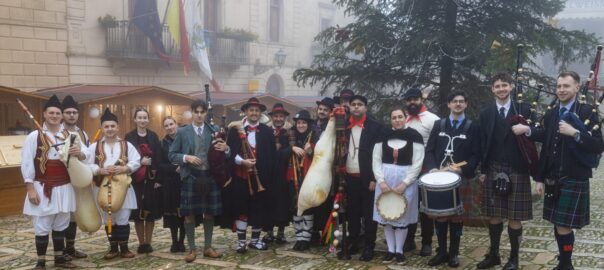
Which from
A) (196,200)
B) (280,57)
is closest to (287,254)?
(196,200)

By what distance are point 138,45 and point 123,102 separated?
6.92 meters

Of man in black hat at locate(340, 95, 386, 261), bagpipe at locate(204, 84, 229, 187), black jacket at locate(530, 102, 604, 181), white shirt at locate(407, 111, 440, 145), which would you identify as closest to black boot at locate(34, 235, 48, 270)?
bagpipe at locate(204, 84, 229, 187)

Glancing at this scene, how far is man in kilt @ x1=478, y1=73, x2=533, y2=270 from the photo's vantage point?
5.48 m

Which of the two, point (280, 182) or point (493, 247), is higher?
point (280, 182)

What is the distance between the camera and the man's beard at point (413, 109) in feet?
21.7

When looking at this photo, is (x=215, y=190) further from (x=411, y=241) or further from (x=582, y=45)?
(x=582, y=45)

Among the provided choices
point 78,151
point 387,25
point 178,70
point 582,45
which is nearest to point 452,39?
point 387,25

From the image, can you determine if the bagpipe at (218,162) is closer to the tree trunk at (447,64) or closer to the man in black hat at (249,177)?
the man in black hat at (249,177)

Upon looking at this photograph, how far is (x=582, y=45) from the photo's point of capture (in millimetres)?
9508

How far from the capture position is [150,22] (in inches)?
799

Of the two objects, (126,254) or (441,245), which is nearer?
(441,245)

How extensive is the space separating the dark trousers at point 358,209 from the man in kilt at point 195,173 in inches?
61.0

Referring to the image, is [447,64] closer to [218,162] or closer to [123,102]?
[218,162]

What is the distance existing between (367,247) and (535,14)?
6.16 m
